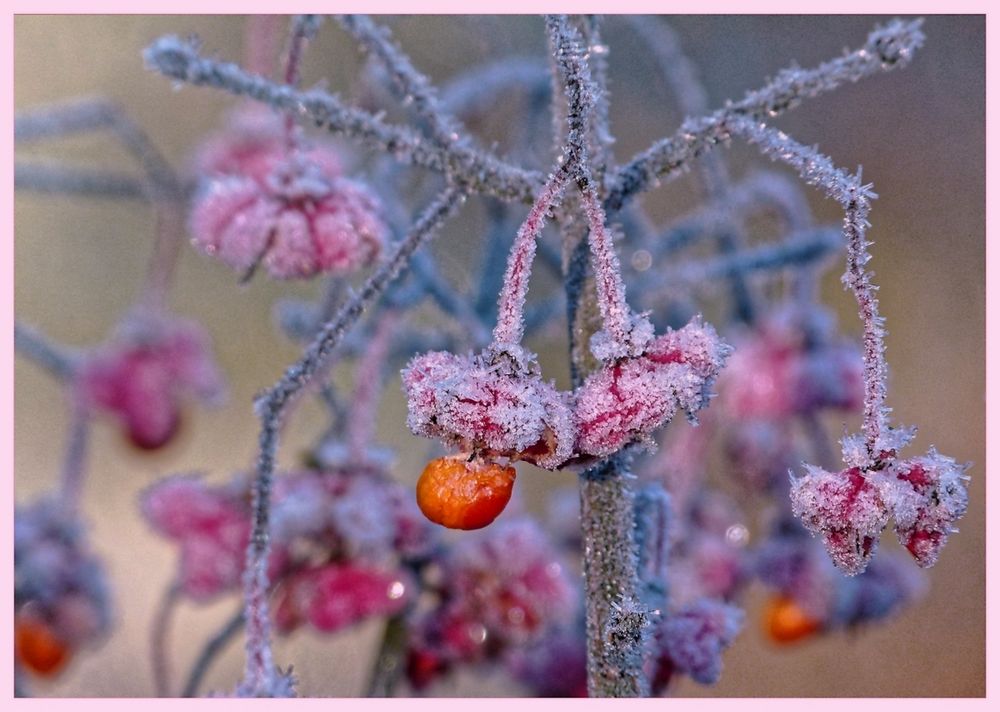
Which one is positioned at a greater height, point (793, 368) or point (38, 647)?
point (793, 368)

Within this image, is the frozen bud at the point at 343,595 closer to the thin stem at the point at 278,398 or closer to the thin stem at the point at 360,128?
the thin stem at the point at 278,398

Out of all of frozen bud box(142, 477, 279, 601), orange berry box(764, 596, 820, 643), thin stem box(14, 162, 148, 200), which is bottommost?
orange berry box(764, 596, 820, 643)

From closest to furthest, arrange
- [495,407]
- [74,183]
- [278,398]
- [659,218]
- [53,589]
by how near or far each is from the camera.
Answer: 1. [495,407]
2. [278,398]
3. [53,589]
4. [74,183]
5. [659,218]

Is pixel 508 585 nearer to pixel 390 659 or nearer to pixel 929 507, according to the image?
pixel 390 659

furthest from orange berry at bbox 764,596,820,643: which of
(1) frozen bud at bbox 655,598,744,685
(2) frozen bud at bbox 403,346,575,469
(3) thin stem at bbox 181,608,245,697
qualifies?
(2) frozen bud at bbox 403,346,575,469

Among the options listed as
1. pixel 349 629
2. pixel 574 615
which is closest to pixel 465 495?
pixel 349 629

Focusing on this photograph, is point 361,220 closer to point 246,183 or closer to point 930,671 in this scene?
point 246,183

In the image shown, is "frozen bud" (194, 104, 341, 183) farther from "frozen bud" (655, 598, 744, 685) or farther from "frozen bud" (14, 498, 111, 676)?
"frozen bud" (655, 598, 744, 685)

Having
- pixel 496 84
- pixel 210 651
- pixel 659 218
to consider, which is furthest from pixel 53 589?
pixel 659 218
